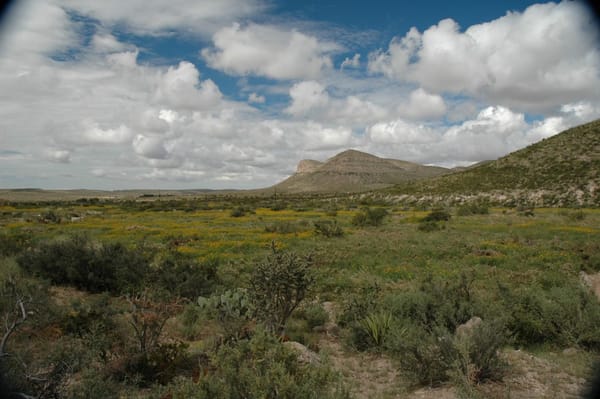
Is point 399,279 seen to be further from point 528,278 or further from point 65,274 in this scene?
point 65,274

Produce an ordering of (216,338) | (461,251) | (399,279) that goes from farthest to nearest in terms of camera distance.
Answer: (461,251) → (399,279) → (216,338)

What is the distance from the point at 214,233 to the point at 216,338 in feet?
59.6

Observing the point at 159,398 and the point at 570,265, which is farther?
the point at 570,265

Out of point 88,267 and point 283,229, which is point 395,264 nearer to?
point 88,267

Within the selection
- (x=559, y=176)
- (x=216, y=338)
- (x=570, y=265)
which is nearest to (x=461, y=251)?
(x=570, y=265)

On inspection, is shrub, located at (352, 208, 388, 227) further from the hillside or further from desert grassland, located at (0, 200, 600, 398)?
the hillside

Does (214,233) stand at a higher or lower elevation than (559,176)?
lower

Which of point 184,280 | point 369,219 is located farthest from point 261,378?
point 369,219

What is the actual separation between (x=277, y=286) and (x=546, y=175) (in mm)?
59618

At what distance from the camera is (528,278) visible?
11938mm

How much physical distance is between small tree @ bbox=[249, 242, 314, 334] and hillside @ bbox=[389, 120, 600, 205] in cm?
4929

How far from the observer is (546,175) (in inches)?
2101

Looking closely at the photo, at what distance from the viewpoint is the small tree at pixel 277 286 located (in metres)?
7.02

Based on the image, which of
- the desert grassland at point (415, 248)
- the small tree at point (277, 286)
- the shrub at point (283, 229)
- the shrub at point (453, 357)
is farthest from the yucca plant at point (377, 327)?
the shrub at point (283, 229)
